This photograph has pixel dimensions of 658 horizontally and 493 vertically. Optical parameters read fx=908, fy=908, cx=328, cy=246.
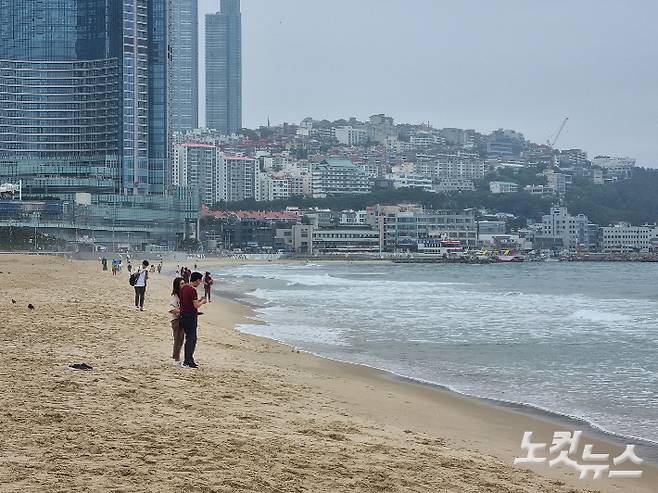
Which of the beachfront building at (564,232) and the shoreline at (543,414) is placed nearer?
the shoreline at (543,414)

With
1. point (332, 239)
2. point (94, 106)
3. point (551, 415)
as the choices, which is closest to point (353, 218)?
point (332, 239)

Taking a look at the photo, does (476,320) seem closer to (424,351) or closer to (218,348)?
(424,351)

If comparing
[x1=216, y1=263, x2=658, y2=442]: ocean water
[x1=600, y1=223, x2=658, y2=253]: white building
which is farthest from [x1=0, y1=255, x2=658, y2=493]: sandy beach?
[x1=600, y1=223, x2=658, y2=253]: white building

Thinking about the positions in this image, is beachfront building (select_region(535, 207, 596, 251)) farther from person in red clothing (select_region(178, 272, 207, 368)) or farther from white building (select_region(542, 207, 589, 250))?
person in red clothing (select_region(178, 272, 207, 368))

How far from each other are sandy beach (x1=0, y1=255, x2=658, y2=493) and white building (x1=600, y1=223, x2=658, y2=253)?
176579 mm

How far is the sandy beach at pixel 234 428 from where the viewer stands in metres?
5.95

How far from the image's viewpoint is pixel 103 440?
6594 millimetres

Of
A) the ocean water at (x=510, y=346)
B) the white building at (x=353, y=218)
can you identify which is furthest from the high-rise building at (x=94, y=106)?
the ocean water at (x=510, y=346)

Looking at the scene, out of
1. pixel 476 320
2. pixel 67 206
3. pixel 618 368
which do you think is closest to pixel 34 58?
pixel 67 206

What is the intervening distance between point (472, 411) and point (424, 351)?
6.70 m

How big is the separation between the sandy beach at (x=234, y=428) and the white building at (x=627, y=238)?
17658 cm

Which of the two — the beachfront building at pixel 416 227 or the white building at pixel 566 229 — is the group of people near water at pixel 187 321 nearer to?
the beachfront building at pixel 416 227

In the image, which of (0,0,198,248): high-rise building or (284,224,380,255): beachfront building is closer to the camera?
(0,0,198,248): high-rise building

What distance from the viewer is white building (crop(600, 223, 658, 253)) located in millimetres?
181500
